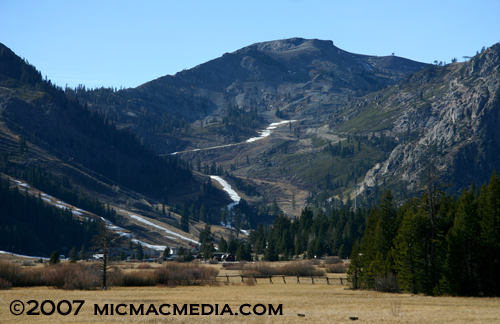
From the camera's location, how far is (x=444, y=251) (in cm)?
5534

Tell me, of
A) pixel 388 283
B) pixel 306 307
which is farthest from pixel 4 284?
pixel 388 283

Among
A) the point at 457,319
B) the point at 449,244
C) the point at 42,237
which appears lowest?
the point at 42,237

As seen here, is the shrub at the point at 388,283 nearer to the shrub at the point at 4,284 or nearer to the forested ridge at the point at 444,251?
the forested ridge at the point at 444,251

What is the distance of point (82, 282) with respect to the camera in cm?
6047

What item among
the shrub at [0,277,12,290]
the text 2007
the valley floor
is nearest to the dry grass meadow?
the valley floor

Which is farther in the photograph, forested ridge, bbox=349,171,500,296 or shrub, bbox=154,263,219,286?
shrub, bbox=154,263,219,286

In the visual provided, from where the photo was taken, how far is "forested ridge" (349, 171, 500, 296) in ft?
175

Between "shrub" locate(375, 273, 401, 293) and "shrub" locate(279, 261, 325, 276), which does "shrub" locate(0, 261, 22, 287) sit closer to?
"shrub" locate(279, 261, 325, 276)

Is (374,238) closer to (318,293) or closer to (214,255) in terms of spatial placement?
(318,293)

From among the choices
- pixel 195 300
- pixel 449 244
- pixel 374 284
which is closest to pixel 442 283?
pixel 449 244

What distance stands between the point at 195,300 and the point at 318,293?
55.9ft

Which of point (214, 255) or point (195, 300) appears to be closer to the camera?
point (195, 300)

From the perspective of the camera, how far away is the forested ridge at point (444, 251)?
5322cm

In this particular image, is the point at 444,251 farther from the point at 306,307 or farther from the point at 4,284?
the point at 4,284
